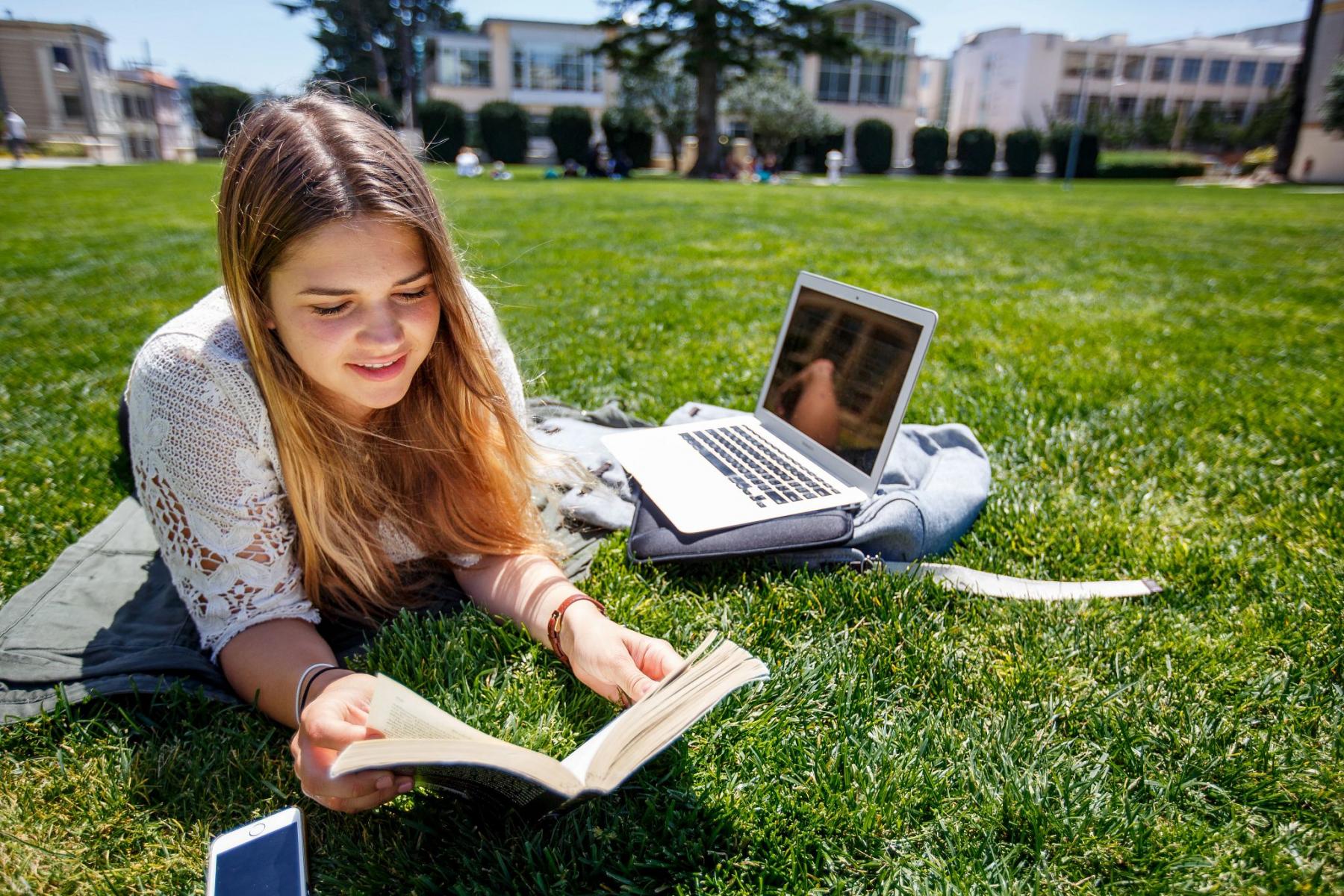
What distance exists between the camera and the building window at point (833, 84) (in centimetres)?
4588

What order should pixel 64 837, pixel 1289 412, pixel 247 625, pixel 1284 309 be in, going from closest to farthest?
pixel 64 837 → pixel 247 625 → pixel 1289 412 → pixel 1284 309

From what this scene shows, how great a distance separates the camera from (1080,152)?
112 feet

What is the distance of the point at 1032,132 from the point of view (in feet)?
116

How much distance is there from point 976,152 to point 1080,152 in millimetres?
4407

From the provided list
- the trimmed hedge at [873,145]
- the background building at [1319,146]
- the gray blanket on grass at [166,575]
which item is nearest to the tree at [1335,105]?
the background building at [1319,146]

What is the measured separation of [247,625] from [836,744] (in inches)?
52.7

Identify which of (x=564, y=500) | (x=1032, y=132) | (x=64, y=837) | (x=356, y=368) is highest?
(x=1032, y=132)

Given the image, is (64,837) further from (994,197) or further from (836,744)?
(994,197)

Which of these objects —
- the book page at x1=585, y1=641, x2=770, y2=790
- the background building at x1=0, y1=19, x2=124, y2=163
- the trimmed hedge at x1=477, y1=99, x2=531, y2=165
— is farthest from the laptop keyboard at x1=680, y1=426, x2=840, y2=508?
the background building at x1=0, y1=19, x2=124, y2=163

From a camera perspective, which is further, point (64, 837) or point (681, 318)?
point (681, 318)

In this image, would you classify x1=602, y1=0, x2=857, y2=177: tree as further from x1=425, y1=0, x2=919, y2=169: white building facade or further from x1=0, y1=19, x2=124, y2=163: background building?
x1=0, y1=19, x2=124, y2=163: background building

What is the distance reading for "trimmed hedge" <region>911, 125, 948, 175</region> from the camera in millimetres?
35938

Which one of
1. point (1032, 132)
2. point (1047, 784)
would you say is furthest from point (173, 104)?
point (1047, 784)

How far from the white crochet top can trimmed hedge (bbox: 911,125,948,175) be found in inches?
1546
